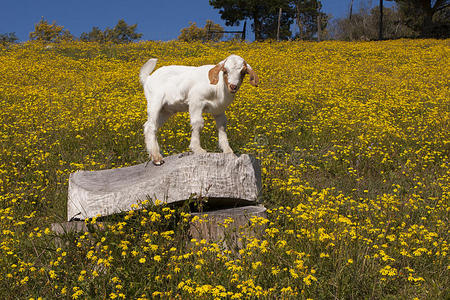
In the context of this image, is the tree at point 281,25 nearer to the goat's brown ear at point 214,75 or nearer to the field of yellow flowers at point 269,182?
the field of yellow flowers at point 269,182

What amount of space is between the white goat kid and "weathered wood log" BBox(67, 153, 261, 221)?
0.70ft

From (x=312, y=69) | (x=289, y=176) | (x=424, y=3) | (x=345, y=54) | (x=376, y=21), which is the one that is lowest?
(x=289, y=176)

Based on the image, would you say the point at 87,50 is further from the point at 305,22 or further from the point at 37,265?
the point at 305,22

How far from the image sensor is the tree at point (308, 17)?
139 feet

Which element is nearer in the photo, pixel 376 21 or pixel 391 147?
pixel 391 147

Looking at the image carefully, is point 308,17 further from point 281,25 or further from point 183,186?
point 183,186

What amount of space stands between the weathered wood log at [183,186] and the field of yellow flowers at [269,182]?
26cm

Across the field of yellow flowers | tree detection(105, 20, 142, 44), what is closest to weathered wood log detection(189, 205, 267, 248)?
the field of yellow flowers

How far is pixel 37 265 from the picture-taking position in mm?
3664

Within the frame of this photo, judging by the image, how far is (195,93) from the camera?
437 cm

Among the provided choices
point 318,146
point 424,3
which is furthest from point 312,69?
point 424,3

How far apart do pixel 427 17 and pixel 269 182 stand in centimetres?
3519

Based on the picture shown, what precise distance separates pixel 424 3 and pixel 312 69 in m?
24.9

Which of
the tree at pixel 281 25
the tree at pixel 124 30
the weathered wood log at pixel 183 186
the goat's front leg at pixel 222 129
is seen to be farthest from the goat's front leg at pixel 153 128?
the tree at pixel 124 30
